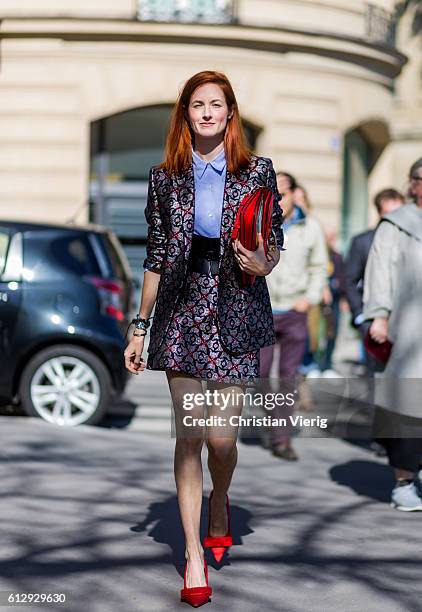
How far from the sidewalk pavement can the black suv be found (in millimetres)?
1045

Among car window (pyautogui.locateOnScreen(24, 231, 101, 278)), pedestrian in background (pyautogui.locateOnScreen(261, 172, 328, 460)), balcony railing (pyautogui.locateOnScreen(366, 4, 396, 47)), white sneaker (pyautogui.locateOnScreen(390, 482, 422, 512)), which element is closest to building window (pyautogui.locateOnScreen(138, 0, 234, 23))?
balcony railing (pyautogui.locateOnScreen(366, 4, 396, 47))

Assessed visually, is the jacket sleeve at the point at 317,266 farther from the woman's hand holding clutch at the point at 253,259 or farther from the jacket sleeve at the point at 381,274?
the woman's hand holding clutch at the point at 253,259

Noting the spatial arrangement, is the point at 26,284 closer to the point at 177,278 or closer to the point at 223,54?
the point at 177,278

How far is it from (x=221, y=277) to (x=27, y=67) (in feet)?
45.0

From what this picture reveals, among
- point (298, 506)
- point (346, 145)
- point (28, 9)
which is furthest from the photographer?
point (346, 145)

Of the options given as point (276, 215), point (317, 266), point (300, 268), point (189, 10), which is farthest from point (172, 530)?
point (189, 10)

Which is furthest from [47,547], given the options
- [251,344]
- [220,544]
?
[251,344]

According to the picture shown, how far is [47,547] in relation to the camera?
5.76 meters

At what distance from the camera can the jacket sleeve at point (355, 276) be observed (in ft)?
33.4

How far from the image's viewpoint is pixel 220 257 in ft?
16.7

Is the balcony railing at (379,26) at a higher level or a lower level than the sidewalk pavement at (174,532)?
higher

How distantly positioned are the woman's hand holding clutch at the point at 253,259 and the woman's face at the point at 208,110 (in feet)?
1.53

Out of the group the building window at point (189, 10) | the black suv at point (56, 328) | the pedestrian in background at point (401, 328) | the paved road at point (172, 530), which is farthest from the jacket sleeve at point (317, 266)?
the building window at point (189, 10)

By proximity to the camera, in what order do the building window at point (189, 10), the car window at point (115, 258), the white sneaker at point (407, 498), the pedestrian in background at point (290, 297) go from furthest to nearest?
the building window at point (189, 10)
the car window at point (115, 258)
the pedestrian in background at point (290, 297)
the white sneaker at point (407, 498)
